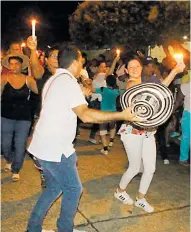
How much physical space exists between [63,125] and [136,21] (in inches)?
555

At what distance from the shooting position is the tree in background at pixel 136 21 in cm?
1489

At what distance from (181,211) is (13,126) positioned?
2570 mm

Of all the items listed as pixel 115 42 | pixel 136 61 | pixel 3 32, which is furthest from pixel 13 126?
pixel 3 32

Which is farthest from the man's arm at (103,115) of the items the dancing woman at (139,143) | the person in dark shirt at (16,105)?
the person in dark shirt at (16,105)

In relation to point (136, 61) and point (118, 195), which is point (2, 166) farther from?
point (136, 61)

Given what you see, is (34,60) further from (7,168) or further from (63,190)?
(63,190)

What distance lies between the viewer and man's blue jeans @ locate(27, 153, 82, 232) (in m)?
3.14

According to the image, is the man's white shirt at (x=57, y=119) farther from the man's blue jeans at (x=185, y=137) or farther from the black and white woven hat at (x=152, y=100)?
the man's blue jeans at (x=185, y=137)

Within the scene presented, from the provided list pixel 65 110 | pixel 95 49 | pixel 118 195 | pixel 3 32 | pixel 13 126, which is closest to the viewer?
pixel 65 110

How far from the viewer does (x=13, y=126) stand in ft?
16.9

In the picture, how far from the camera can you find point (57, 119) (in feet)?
10.0

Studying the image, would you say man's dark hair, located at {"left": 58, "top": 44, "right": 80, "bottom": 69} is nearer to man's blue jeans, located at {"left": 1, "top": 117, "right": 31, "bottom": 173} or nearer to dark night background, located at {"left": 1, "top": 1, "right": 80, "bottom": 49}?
man's blue jeans, located at {"left": 1, "top": 117, "right": 31, "bottom": 173}

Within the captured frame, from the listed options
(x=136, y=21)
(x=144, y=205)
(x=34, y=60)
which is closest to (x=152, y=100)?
(x=144, y=205)

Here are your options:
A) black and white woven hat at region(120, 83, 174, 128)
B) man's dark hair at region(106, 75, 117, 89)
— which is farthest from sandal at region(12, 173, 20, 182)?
man's dark hair at region(106, 75, 117, 89)
